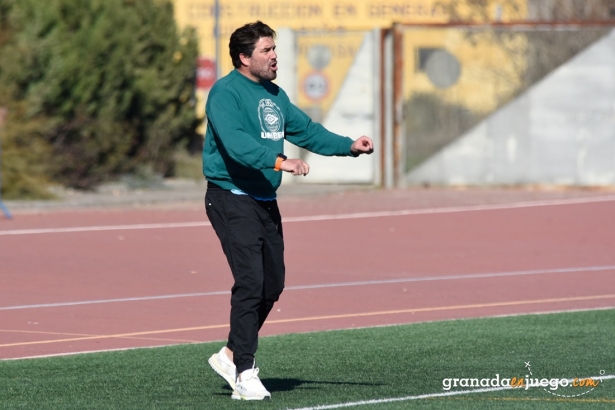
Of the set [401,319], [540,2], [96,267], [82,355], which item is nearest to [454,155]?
[540,2]

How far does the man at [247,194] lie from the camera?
712 cm

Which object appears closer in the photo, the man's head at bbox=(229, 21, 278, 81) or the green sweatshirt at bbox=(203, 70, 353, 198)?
the green sweatshirt at bbox=(203, 70, 353, 198)

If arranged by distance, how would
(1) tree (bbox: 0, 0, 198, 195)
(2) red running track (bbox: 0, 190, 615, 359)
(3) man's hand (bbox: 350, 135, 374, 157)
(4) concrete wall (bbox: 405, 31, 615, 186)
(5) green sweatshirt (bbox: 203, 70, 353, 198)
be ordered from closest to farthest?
(5) green sweatshirt (bbox: 203, 70, 353, 198) < (3) man's hand (bbox: 350, 135, 374, 157) < (2) red running track (bbox: 0, 190, 615, 359) < (1) tree (bbox: 0, 0, 198, 195) < (4) concrete wall (bbox: 405, 31, 615, 186)

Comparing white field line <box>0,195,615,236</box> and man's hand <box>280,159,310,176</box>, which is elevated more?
man's hand <box>280,159,310,176</box>

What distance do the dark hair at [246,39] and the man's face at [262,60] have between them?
0.03 meters

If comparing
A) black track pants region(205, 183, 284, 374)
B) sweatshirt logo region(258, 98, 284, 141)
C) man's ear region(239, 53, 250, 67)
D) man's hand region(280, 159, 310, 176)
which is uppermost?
man's ear region(239, 53, 250, 67)

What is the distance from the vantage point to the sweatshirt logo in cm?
719

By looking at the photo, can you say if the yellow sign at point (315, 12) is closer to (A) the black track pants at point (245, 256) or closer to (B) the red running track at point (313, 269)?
(B) the red running track at point (313, 269)

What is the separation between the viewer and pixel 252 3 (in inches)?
1353

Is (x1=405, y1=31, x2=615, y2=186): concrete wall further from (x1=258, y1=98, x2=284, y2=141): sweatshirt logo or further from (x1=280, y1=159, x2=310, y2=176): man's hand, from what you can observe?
(x1=280, y1=159, x2=310, y2=176): man's hand

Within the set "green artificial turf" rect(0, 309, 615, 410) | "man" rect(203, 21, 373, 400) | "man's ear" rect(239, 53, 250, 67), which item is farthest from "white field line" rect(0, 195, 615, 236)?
"man's ear" rect(239, 53, 250, 67)

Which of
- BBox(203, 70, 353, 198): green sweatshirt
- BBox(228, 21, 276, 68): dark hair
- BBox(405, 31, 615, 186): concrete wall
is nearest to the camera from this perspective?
BBox(203, 70, 353, 198): green sweatshirt

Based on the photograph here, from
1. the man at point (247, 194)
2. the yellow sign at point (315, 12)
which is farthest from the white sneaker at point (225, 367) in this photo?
the yellow sign at point (315, 12)

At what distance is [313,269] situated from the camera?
44.8 feet
